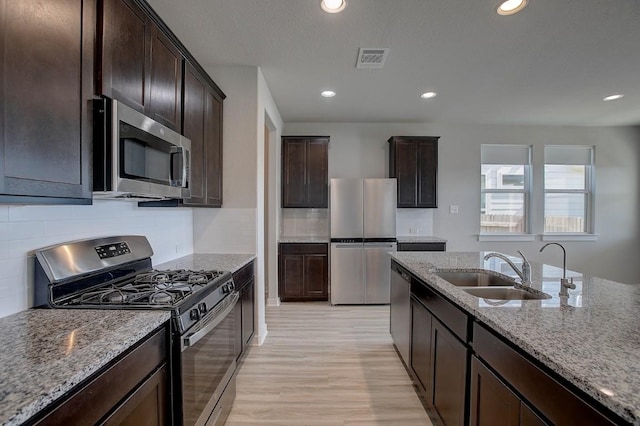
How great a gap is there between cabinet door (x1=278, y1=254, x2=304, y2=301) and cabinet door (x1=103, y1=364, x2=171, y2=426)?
9.50 ft

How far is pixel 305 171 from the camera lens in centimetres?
435

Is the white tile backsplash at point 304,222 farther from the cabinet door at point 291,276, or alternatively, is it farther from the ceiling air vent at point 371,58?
the ceiling air vent at point 371,58

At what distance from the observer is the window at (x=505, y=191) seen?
194 inches

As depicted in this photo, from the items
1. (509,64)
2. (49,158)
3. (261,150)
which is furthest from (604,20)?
(49,158)

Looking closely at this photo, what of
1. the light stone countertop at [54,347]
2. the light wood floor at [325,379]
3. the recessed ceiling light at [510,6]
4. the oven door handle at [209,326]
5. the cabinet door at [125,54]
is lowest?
the light wood floor at [325,379]

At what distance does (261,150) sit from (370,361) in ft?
7.31

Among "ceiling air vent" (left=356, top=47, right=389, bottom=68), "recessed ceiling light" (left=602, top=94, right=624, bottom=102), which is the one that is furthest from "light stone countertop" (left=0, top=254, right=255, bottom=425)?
"recessed ceiling light" (left=602, top=94, right=624, bottom=102)

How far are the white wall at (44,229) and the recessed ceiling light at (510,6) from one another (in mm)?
2830

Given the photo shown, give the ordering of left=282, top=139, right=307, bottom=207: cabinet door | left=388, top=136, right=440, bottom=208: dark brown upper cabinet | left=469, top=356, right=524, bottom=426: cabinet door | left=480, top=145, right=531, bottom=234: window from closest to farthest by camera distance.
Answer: left=469, top=356, right=524, bottom=426: cabinet door < left=282, top=139, right=307, bottom=207: cabinet door < left=388, top=136, right=440, bottom=208: dark brown upper cabinet < left=480, top=145, right=531, bottom=234: window

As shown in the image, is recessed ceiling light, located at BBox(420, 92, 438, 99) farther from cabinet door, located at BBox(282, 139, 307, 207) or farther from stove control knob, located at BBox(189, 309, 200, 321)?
stove control knob, located at BBox(189, 309, 200, 321)

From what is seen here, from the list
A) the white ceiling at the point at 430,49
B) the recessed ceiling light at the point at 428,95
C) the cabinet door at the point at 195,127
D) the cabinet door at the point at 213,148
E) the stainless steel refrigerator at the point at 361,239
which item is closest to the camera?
the white ceiling at the point at 430,49

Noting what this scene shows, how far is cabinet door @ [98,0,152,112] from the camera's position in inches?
51.7

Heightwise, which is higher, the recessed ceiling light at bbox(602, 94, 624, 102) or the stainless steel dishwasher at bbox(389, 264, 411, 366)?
the recessed ceiling light at bbox(602, 94, 624, 102)

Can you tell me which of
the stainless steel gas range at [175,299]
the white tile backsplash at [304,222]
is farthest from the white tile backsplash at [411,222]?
the stainless steel gas range at [175,299]
